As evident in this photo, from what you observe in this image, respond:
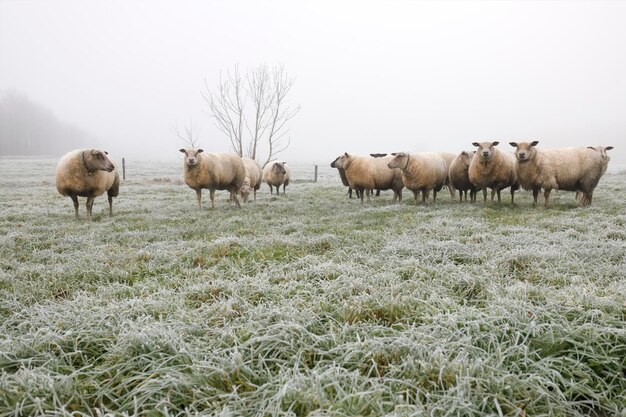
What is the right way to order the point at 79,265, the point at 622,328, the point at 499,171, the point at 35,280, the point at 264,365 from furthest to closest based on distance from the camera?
the point at 499,171, the point at 79,265, the point at 35,280, the point at 622,328, the point at 264,365

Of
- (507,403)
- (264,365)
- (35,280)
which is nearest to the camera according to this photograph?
(507,403)

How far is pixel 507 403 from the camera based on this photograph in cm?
213

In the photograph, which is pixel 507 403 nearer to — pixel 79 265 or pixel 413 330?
pixel 413 330

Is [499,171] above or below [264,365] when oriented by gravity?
above

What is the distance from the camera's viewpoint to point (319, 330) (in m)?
3.15

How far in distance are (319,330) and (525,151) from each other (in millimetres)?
10255

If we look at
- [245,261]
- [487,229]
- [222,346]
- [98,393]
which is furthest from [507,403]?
[487,229]

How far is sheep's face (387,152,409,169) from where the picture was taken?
496 inches

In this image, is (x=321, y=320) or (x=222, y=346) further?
(x=321, y=320)

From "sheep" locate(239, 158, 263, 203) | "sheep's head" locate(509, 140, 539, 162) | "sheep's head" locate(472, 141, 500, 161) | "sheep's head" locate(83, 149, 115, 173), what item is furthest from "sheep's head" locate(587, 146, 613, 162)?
"sheep's head" locate(83, 149, 115, 173)

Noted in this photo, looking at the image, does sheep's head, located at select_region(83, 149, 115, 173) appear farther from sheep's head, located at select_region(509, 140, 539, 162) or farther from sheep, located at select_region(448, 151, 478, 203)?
sheep's head, located at select_region(509, 140, 539, 162)

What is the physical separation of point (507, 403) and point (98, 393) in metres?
2.62

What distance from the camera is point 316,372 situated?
7.78 feet

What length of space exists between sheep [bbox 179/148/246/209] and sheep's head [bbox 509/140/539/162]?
948cm
